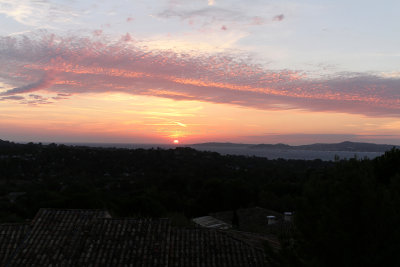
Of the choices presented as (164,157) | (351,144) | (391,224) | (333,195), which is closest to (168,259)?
(333,195)

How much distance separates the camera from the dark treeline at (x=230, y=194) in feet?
19.3

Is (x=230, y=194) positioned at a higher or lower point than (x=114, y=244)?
lower

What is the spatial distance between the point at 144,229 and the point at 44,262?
296 centimetres

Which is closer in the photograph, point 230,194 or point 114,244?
point 114,244

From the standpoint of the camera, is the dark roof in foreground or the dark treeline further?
the dark roof in foreground

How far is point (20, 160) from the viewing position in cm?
4806

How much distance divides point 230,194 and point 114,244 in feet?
83.5

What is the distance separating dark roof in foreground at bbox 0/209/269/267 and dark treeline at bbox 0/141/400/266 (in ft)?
9.65

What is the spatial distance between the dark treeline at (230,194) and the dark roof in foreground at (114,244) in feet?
9.65

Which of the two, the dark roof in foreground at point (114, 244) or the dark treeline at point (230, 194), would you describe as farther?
the dark roof in foreground at point (114, 244)

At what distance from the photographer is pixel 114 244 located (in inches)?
384

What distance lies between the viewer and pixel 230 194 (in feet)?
113

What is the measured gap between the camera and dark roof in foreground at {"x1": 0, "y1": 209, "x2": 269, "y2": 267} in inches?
360

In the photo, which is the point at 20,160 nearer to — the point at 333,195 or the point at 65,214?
the point at 65,214
